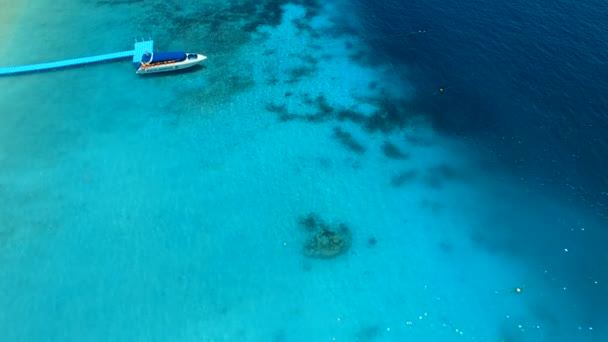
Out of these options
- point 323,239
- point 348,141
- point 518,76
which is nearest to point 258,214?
point 323,239

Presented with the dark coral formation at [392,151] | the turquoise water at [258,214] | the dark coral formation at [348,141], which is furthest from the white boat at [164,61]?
the dark coral formation at [392,151]

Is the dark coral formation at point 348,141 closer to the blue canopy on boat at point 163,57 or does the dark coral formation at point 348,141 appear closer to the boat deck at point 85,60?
the blue canopy on boat at point 163,57

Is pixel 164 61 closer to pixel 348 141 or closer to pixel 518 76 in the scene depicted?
pixel 348 141

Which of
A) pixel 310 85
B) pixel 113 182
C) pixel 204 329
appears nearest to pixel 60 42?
pixel 113 182

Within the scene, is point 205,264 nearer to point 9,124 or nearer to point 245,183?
point 245,183

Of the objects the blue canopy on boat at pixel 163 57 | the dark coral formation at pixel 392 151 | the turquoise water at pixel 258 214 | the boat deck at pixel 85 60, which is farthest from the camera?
the boat deck at pixel 85 60

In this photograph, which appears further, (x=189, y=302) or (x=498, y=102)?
(x=498, y=102)
